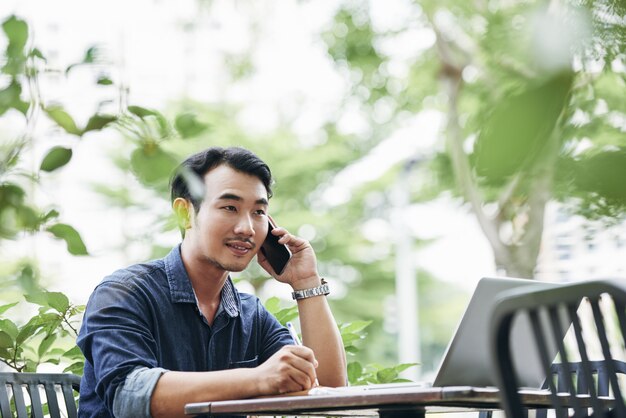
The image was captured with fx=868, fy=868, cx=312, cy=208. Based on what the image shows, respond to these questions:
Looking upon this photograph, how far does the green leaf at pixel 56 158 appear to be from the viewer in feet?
2.54

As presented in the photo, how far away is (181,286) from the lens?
7.30 feet

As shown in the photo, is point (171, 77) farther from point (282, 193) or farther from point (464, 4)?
point (464, 4)

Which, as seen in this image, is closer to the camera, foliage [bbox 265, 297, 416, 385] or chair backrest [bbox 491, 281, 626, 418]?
chair backrest [bbox 491, 281, 626, 418]

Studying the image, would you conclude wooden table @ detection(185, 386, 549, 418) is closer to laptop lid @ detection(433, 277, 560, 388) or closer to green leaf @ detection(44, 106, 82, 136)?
laptop lid @ detection(433, 277, 560, 388)

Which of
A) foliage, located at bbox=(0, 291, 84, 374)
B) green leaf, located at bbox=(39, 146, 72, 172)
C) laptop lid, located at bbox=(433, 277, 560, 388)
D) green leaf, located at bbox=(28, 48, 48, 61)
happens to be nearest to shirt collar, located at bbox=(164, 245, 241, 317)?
foliage, located at bbox=(0, 291, 84, 374)

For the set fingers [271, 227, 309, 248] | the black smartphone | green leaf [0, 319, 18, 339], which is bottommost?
green leaf [0, 319, 18, 339]

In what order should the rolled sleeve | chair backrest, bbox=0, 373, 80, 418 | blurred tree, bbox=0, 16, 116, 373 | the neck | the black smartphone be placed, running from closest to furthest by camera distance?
blurred tree, bbox=0, 16, 116, 373
the rolled sleeve
chair backrest, bbox=0, 373, 80, 418
the neck
the black smartphone

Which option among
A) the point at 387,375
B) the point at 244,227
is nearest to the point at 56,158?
the point at 244,227

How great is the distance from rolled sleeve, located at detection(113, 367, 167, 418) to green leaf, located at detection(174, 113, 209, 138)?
1083 mm

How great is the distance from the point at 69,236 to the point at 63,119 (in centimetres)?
12

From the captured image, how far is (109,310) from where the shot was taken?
6.45 ft

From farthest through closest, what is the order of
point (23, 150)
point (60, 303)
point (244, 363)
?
point (60, 303) → point (244, 363) → point (23, 150)

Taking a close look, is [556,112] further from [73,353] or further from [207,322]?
[73,353]

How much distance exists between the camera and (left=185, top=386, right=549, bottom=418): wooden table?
1333 mm
